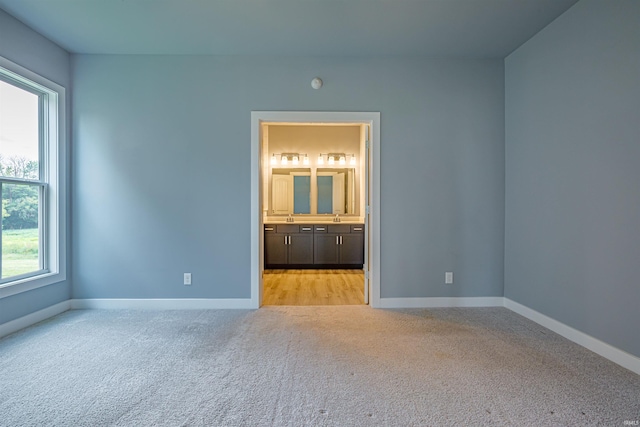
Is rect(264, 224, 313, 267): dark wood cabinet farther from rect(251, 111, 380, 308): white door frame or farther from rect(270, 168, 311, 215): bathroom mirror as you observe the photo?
rect(251, 111, 380, 308): white door frame

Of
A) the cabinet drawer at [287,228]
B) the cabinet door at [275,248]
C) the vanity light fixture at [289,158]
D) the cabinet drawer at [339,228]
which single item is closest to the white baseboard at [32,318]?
the cabinet door at [275,248]

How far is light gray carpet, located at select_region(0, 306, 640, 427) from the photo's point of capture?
63.0 inches

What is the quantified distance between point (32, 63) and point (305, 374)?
3669mm

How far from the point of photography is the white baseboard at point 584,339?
2.07 m

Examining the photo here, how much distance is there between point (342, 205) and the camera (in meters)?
5.96

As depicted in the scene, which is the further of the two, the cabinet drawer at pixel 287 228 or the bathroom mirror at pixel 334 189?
the bathroom mirror at pixel 334 189

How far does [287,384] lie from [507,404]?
1.26 m

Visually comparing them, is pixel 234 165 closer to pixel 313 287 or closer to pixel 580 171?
pixel 313 287

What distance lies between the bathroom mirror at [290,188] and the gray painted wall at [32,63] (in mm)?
3333

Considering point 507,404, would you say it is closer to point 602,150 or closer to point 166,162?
point 602,150

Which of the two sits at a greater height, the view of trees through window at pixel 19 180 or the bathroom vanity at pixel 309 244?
the view of trees through window at pixel 19 180

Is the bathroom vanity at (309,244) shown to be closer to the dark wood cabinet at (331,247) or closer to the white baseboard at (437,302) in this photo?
the dark wood cabinet at (331,247)

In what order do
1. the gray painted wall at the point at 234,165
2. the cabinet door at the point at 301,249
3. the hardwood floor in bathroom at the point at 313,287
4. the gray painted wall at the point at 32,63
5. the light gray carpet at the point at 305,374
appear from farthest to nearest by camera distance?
the cabinet door at the point at 301,249
the hardwood floor in bathroom at the point at 313,287
the gray painted wall at the point at 234,165
the gray painted wall at the point at 32,63
the light gray carpet at the point at 305,374

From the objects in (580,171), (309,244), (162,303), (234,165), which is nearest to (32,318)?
(162,303)
